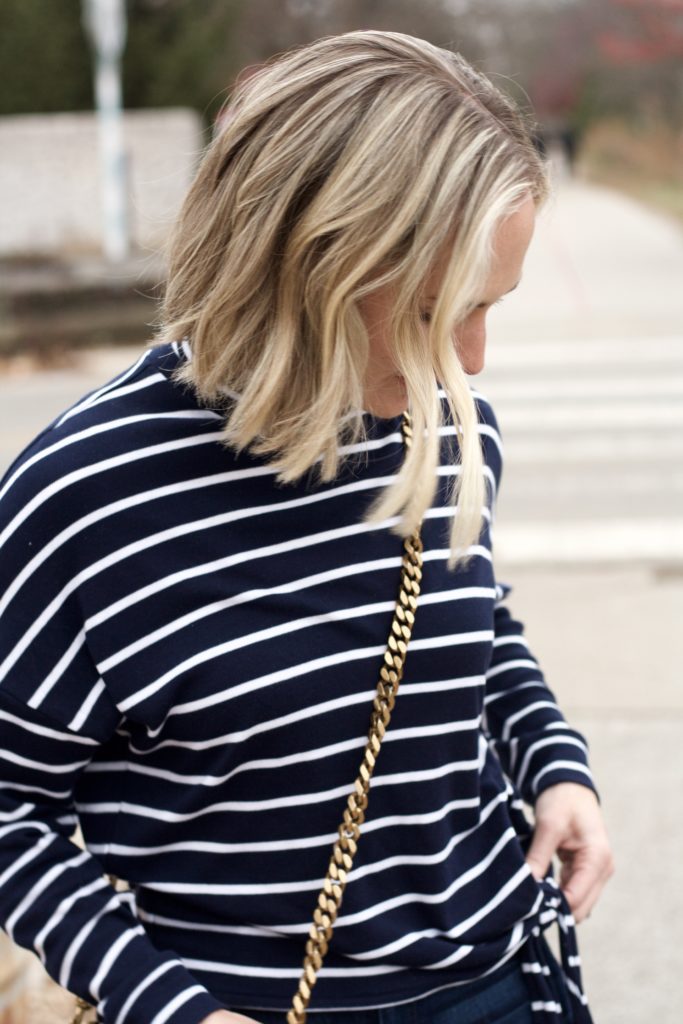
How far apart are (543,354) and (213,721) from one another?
34.1ft

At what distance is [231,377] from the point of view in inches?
53.5

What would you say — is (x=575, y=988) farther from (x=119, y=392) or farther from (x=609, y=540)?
(x=609, y=540)

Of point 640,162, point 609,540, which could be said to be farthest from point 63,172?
point 640,162

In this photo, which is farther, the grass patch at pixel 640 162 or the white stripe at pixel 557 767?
the grass patch at pixel 640 162

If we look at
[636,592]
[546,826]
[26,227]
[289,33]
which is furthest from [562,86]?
[546,826]

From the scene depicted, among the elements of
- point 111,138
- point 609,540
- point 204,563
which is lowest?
point 609,540

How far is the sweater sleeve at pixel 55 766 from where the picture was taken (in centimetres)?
129

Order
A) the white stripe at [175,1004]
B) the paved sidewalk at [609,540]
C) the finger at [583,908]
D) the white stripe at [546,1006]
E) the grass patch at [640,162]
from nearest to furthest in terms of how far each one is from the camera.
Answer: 1. the white stripe at [175,1004]
2. the white stripe at [546,1006]
3. the finger at [583,908]
4. the paved sidewalk at [609,540]
5. the grass patch at [640,162]

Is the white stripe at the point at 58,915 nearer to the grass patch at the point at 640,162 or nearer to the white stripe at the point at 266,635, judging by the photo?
the white stripe at the point at 266,635

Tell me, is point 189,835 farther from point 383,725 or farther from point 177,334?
point 177,334

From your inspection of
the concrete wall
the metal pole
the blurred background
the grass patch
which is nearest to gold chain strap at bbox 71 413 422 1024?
the blurred background

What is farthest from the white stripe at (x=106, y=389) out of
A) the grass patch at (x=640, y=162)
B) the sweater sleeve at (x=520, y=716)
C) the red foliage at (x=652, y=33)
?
the red foliage at (x=652, y=33)

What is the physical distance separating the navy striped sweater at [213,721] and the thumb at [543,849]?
13 cm

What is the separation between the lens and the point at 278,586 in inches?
53.0
